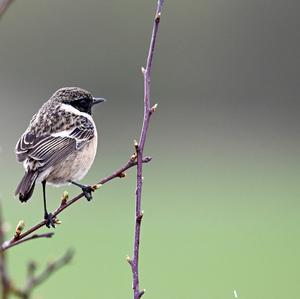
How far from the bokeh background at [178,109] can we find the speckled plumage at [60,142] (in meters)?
13.0

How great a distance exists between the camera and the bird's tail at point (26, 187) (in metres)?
5.20

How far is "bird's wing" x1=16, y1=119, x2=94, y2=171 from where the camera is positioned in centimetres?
593

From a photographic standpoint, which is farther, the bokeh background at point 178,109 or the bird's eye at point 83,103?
the bokeh background at point 178,109

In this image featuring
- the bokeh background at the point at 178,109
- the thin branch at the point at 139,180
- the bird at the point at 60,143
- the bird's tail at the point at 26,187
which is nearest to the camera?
the thin branch at the point at 139,180

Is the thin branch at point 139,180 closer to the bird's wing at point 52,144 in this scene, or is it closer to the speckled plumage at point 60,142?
the speckled plumage at point 60,142

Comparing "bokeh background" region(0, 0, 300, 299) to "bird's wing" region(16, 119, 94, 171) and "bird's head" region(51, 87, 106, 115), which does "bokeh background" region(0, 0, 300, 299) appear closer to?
"bird's head" region(51, 87, 106, 115)

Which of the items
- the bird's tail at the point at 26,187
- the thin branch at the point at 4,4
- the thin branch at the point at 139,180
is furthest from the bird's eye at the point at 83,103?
the thin branch at the point at 4,4

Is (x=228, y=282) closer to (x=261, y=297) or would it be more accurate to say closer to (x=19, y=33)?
(x=261, y=297)

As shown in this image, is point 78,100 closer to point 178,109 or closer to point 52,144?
point 52,144

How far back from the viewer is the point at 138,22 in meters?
Answer: 25.0

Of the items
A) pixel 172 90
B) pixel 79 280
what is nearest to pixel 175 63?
pixel 172 90

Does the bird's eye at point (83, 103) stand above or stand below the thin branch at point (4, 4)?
below

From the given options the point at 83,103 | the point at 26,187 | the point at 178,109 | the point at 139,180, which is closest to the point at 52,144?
the point at 83,103

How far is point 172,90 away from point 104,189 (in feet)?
13.0
